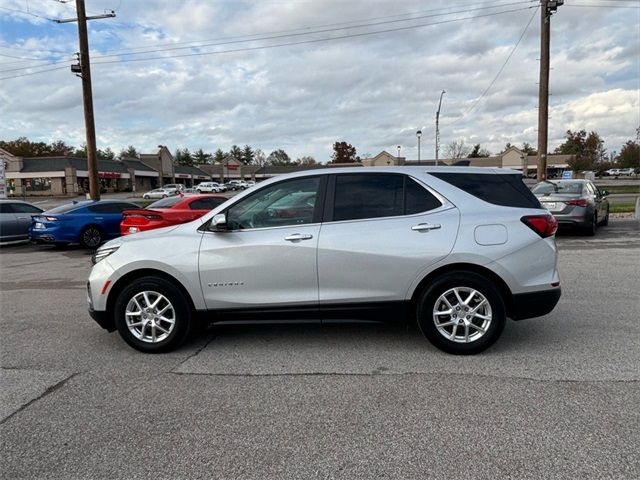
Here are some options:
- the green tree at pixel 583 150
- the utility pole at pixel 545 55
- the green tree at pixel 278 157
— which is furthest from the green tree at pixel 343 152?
the utility pole at pixel 545 55

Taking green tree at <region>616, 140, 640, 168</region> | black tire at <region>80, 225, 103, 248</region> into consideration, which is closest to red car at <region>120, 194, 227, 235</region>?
black tire at <region>80, 225, 103, 248</region>

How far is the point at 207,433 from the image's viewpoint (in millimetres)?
3131

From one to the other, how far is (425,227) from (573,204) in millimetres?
9435

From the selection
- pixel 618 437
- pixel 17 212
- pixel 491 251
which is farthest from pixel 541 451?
pixel 17 212

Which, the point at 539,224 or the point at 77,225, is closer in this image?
the point at 539,224

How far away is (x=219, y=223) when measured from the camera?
437cm

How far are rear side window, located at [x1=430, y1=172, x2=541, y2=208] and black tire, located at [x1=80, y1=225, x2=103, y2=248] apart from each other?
11724 mm

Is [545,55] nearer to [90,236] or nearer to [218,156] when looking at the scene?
[90,236]

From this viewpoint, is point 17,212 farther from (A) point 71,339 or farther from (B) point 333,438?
(B) point 333,438

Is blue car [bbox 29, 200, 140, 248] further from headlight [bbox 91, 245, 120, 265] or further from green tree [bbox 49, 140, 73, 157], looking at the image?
green tree [bbox 49, 140, 73, 157]

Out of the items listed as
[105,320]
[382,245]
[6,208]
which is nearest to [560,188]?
[382,245]

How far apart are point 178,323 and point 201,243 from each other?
80 cm

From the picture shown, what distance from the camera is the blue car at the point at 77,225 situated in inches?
515

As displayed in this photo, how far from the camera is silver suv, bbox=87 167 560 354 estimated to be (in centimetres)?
429
